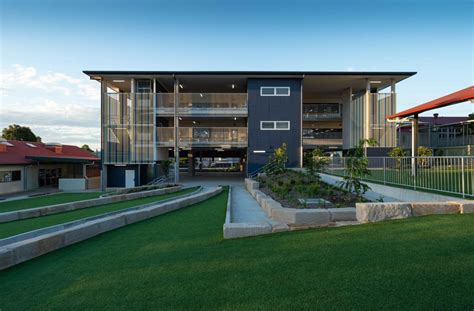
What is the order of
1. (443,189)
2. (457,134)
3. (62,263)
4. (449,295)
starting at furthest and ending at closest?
(457,134) < (443,189) < (62,263) < (449,295)

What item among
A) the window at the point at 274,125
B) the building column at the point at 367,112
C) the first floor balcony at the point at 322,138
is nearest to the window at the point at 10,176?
the window at the point at 274,125

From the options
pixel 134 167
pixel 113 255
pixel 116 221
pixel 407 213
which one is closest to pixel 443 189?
pixel 407 213

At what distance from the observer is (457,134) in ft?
87.4

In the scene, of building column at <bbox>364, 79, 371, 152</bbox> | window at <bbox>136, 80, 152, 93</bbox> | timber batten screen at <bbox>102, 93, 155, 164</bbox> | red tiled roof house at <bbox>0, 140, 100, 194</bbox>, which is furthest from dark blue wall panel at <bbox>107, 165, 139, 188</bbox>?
building column at <bbox>364, 79, 371, 152</bbox>

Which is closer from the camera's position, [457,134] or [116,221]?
[116,221]

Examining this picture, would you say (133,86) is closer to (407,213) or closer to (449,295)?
(407,213)

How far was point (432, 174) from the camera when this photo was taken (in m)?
7.16

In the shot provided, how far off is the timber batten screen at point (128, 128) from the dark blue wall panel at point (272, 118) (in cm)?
914

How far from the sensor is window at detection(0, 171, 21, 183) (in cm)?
2260

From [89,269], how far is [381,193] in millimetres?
8849

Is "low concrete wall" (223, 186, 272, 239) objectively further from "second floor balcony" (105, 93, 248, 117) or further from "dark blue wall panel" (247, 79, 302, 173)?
"second floor balcony" (105, 93, 248, 117)

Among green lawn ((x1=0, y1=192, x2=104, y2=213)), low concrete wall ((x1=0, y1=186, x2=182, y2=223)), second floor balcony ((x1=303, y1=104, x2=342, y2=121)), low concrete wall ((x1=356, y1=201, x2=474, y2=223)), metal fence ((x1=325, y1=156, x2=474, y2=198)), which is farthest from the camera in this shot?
second floor balcony ((x1=303, y1=104, x2=342, y2=121))

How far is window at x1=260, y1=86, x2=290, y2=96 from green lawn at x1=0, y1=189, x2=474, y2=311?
2087 centimetres

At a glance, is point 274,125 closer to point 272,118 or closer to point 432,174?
Result: point 272,118
